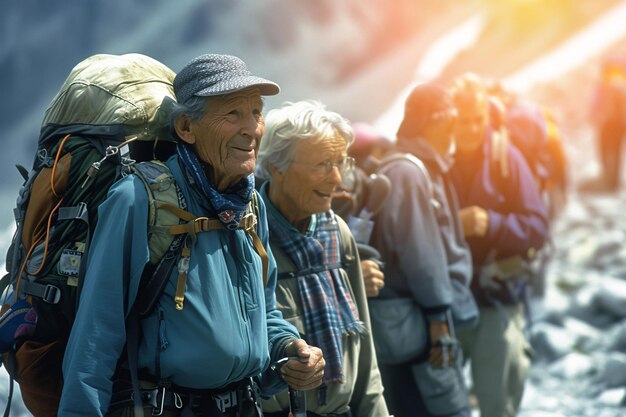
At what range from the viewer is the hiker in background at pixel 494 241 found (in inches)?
205

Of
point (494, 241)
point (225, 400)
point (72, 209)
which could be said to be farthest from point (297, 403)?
point (494, 241)

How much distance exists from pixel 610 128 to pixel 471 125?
964 cm

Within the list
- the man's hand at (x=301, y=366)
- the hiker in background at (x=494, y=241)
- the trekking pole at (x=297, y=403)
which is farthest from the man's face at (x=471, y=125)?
the man's hand at (x=301, y=366)

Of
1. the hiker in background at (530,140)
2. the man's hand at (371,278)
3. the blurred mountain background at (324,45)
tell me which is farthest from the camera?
the blurred mountain background at (324,45)

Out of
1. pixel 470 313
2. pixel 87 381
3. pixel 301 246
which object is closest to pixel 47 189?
pixel 87 381

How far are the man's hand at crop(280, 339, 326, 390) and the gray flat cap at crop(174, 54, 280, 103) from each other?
68 centimetres

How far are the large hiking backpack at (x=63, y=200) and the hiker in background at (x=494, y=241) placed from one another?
259 cm

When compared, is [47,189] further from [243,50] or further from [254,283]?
[243,50]

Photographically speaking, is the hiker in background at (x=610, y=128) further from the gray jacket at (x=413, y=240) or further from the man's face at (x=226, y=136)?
the man's face at (x=226, y=136)

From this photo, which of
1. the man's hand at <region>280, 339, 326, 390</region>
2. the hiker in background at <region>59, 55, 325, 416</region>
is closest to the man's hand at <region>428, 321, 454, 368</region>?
the man's hand at <region>280, 339, 326, 390</region>

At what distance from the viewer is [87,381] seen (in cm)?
248

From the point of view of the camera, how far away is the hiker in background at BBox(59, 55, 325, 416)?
8.25ft

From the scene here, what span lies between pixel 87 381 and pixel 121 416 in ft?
0.64

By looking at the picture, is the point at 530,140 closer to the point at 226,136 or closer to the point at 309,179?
the point at 309,179
